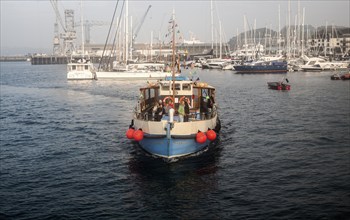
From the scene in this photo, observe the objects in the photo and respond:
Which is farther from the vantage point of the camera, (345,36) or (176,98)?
(345,36)

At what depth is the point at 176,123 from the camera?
87.9 ft

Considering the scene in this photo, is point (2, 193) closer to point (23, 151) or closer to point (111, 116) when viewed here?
point (23, 151)

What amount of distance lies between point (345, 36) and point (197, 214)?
198 metres

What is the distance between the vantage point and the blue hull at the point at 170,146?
26.8 m

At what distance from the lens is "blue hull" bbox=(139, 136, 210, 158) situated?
26797mm

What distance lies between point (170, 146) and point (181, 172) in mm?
2080

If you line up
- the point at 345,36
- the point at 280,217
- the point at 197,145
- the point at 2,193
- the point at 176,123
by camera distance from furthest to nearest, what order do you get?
the point at 345,36 < the point at 197,145 < the point at 176,123 < the point at 2,193 < the point at 280,217

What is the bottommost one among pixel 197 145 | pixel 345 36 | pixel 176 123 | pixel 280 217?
pixel 280 217

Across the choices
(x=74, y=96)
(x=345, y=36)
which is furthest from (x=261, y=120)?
(x=345, y=36)

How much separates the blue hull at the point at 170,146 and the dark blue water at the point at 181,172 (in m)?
0.71

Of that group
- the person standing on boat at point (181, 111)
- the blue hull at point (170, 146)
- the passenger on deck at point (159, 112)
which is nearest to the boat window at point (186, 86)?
the passenger on deck at point (159, 112)

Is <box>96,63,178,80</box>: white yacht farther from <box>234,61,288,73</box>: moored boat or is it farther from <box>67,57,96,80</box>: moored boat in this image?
<box>234,61,288,73</box>: moored boat

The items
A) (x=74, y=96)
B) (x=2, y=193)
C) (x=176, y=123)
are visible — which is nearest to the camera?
(x=2, y=193)

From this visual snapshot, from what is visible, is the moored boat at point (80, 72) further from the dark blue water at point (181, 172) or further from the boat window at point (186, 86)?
the boat window at point (186, 86)
